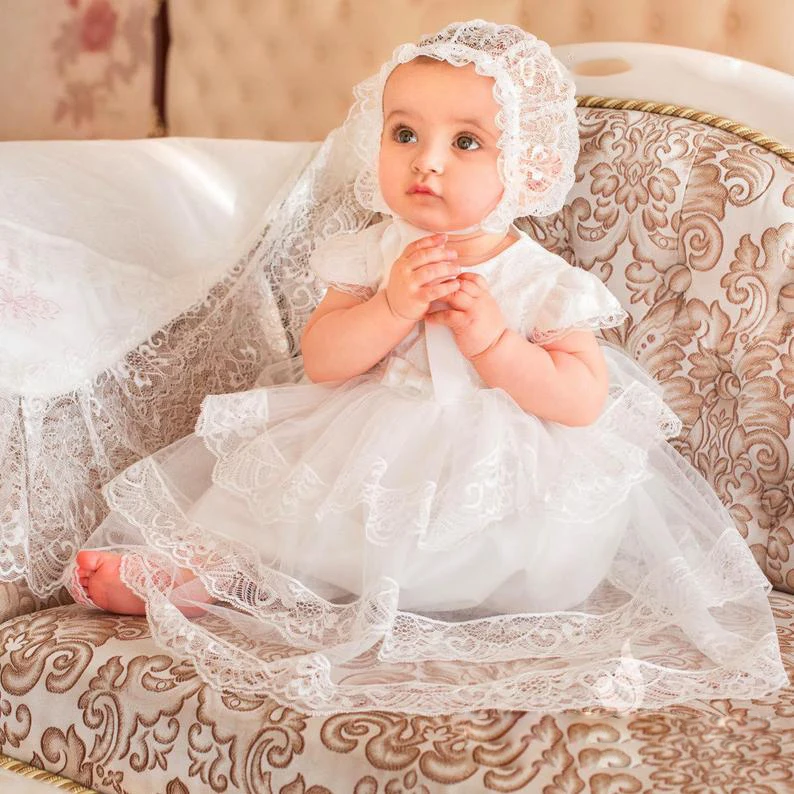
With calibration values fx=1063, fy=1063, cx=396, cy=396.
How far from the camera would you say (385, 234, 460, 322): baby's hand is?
3.97 feet

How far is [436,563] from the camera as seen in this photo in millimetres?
1155

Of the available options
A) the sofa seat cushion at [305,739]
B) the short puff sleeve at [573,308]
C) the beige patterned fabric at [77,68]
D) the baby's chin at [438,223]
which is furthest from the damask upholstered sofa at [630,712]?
the beige patterned fabric at [77,68]

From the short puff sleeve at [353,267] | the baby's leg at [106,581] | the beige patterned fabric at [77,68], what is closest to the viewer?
the baby's leg at [106,581]

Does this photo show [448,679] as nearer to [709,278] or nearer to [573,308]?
[573,308]

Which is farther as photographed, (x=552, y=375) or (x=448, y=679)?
(x=552, y=375)

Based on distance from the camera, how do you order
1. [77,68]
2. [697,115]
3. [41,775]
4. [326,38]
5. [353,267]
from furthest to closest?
[77,68], [326,38], [697,115], [353,267], [41,775]

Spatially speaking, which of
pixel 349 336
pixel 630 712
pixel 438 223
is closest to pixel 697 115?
pixel 438 223

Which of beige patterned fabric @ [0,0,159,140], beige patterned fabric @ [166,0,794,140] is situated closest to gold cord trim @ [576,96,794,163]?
beige patterned fabric @ [166,0,794,140]

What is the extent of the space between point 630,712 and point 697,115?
0.91 meters

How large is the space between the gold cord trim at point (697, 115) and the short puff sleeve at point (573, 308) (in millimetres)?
368

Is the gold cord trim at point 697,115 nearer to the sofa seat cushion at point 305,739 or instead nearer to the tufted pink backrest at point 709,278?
the tufted pink backrest at point 709,278

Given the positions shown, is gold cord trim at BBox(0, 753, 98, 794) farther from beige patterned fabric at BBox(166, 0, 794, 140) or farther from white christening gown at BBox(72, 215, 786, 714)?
beige patterned fabric at BBox(166, 0, 794, 140)

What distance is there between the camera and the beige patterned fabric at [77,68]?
229 cm

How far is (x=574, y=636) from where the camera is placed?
1139 mm
